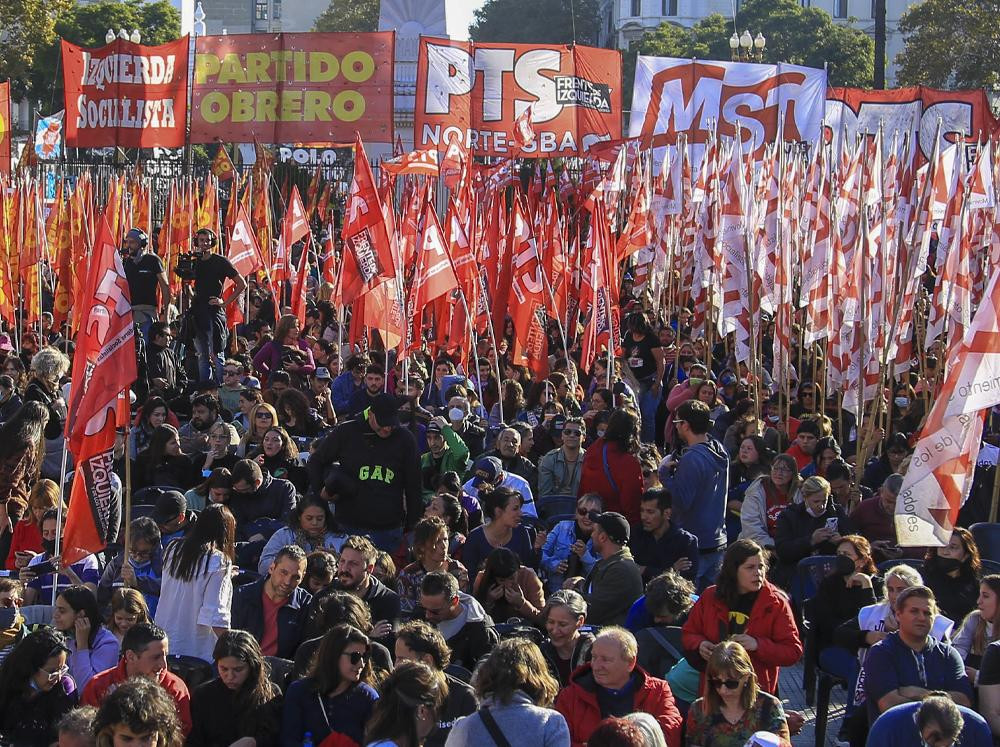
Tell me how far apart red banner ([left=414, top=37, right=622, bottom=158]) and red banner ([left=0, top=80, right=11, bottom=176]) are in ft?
21.4

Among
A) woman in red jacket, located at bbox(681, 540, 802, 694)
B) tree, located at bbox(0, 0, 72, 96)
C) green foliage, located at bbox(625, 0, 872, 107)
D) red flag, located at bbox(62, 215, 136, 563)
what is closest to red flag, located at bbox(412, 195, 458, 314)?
red flag, located at bbox(62, 215, 136, 563)

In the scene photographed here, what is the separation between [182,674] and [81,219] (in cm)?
1526

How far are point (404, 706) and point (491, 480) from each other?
460 centimetres

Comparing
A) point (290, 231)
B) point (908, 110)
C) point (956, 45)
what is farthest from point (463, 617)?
point (956, 45)

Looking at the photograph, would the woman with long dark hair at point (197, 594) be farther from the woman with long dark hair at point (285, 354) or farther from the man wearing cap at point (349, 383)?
the woman with long dark hair at point (285, 354)

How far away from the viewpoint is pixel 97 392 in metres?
8.91

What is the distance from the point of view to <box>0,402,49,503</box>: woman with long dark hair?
9.83 meters

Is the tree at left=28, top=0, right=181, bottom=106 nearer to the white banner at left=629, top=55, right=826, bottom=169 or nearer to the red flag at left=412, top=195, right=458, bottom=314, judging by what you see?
the white banner at left=629, top=55, right=826, bottom=169

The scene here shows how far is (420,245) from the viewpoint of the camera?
15.3m

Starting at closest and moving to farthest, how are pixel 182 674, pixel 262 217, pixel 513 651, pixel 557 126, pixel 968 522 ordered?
pixel 513 651, pixel 182 674, pixel 968 522, pixel 262 217, pixel 557 126

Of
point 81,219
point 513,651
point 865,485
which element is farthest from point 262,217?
point 513,651

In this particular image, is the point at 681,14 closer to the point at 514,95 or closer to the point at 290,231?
the point at 514,95

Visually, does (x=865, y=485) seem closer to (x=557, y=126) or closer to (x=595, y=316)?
(x=595, y=316)

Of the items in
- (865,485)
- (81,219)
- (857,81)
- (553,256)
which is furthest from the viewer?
(857,81)
